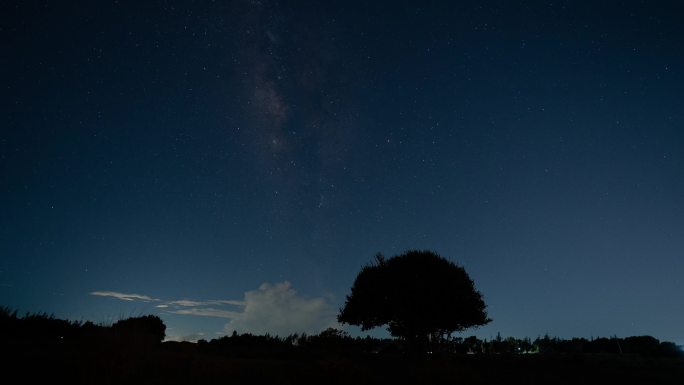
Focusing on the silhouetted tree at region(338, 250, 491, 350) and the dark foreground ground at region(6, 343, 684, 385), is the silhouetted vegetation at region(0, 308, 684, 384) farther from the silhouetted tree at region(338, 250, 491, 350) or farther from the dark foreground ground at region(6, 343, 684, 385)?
the silhouetted tree at region(338, 250, 491, 350)

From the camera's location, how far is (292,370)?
51.3 ft

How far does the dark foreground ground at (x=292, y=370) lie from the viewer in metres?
10.3

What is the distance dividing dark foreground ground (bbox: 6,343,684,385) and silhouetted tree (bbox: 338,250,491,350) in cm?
680

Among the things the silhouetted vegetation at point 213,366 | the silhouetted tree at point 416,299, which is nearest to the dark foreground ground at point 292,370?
the silhouetted vegetation at point 213,366

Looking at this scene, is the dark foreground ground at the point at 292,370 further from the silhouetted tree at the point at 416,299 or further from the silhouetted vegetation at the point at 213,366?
the silhouetted tree at the point at 416,299

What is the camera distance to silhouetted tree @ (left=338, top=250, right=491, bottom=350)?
2895 cm

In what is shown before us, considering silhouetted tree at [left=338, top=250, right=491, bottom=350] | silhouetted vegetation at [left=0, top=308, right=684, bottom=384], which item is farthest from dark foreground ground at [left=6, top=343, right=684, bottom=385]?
silhouetted tree at [left=338, top=250, right=491, bottom=350]

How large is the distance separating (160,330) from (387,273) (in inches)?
1027

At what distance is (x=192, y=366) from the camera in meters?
12.9

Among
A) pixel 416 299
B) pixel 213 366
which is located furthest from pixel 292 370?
pixel 416 299

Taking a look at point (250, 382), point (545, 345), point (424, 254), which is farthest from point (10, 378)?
point (545, 345)

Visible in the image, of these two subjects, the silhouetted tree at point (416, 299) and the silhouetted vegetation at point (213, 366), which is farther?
the silhouetted tree at point (416, 299)

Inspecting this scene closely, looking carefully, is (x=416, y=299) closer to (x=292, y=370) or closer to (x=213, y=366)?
(x=292, y=370)

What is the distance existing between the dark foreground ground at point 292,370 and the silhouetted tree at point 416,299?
680 cm
